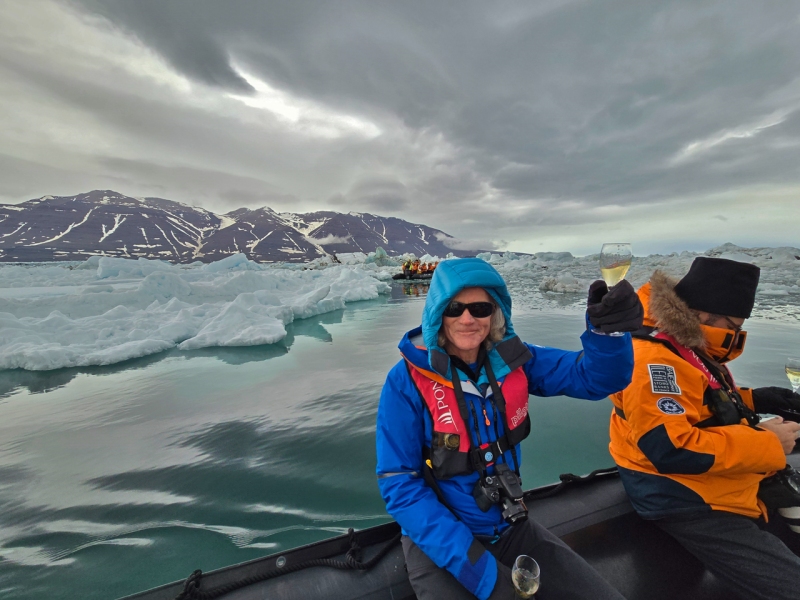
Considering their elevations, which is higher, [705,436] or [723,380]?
[723,380]

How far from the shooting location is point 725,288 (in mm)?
1608

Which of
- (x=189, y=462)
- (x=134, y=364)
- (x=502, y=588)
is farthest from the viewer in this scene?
(x=134, y=364)

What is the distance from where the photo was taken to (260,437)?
3951 millimetres

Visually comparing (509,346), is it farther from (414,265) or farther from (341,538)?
(414,265)

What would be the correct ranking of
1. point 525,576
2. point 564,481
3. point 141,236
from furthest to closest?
point 141,236
point 564,481
point 525,576

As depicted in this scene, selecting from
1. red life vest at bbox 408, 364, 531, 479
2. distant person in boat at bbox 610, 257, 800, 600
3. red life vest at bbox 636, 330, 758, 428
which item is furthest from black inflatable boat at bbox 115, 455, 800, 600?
red life vest at bbox 636, 330, 758, 428

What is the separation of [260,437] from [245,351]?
188 inches

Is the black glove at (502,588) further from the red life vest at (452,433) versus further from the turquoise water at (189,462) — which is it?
the turquoise water at (189,462)

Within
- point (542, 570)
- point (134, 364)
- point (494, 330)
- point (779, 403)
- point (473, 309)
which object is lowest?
point (134, 364)

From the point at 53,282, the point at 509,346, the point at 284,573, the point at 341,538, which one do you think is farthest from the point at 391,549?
the point at 53,282

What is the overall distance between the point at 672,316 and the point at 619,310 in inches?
23.3

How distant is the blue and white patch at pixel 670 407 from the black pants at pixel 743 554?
520mm

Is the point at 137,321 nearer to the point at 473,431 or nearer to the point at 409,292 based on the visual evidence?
the point at 473,431

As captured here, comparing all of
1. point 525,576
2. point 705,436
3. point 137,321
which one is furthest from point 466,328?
point 137,321
